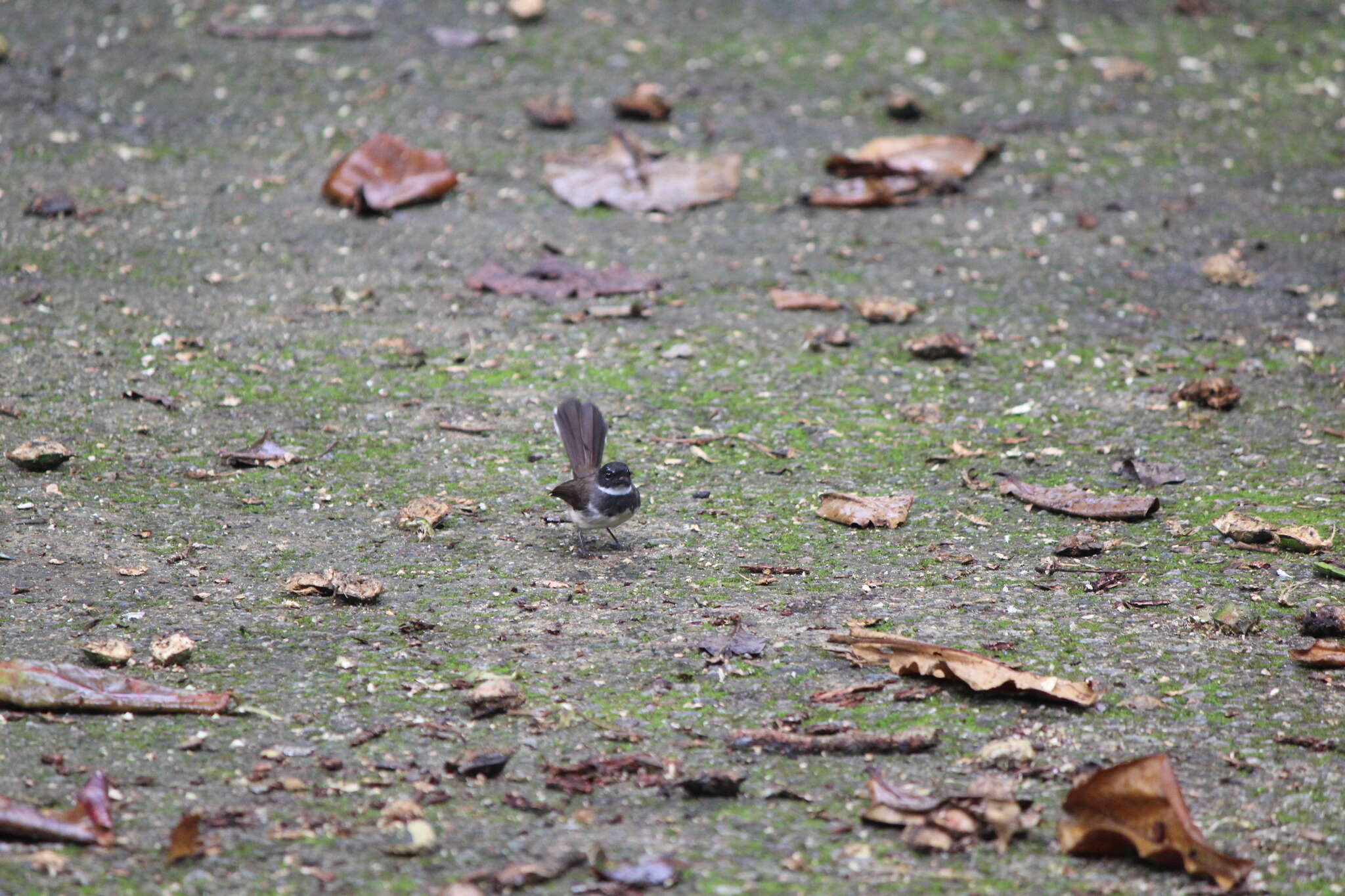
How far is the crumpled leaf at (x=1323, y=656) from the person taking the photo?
325cm

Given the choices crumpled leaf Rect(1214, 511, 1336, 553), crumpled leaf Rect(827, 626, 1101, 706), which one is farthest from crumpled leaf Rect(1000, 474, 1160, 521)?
crumpled leaf Rect(827, 626, 1101, 706)

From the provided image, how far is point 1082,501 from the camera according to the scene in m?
4.34

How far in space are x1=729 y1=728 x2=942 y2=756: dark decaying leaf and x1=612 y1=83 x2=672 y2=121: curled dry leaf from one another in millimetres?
5111

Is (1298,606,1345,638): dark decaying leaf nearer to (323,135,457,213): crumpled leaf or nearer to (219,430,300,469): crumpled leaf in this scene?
(219,430,300,469): crumpled leaf

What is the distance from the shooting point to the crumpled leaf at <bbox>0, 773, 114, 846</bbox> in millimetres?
2424

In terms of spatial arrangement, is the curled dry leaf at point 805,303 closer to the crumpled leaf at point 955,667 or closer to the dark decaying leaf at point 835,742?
the crumpled leaf at point 955,667

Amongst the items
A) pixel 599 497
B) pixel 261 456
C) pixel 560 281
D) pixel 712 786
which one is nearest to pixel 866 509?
pixel 599 497

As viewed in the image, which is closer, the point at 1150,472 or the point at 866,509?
the point at 866,509

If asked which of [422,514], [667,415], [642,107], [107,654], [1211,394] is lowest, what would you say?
[667,415]

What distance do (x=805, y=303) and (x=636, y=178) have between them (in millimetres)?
1571

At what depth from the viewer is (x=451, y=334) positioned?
18.4ft

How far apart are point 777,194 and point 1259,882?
5.00 m

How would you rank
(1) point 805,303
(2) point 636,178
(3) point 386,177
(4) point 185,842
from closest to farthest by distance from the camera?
(4) point 185,842 < (1) point 805,303 < (3) point 386,177 < (2) point 636,178

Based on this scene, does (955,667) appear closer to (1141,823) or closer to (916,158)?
(1141,823)
